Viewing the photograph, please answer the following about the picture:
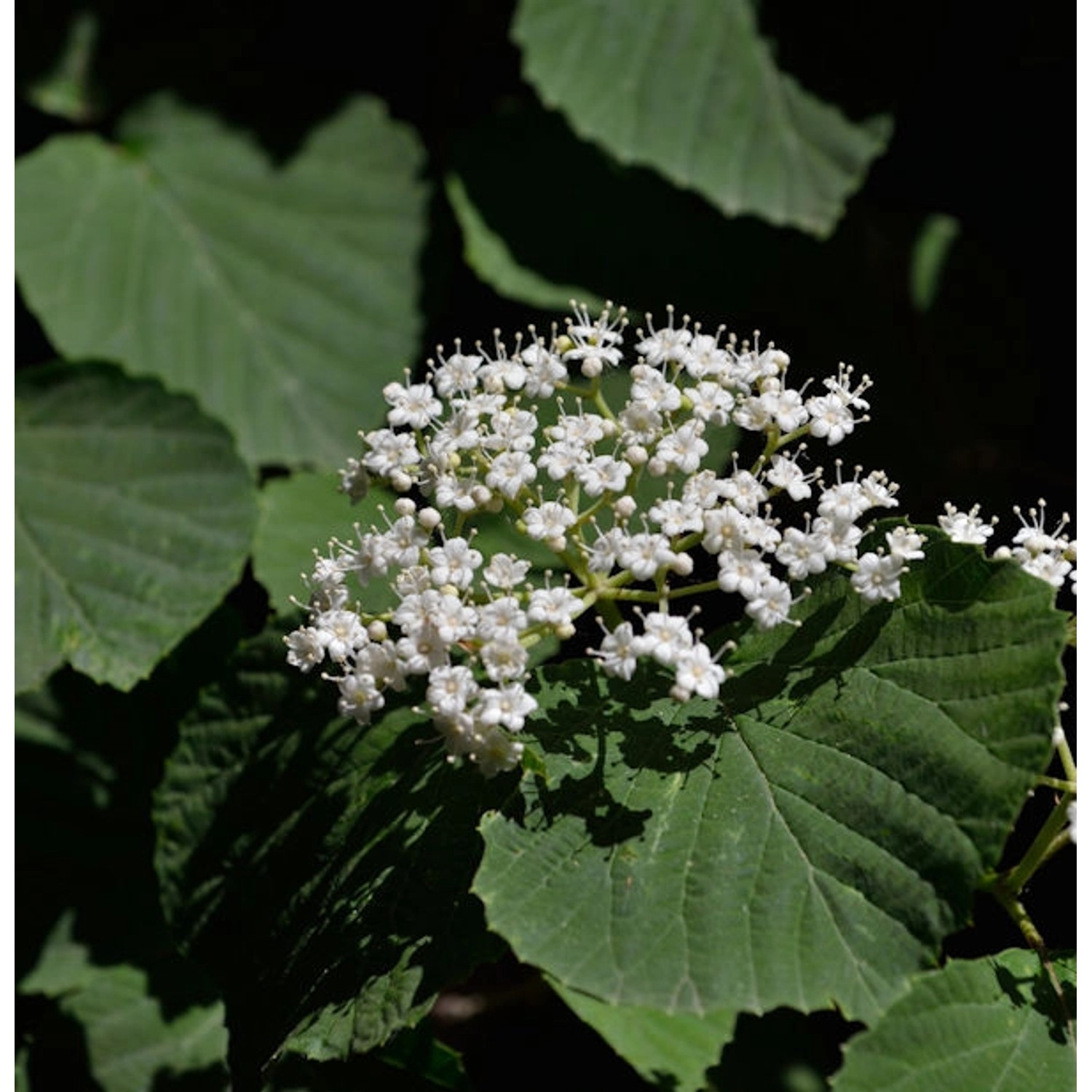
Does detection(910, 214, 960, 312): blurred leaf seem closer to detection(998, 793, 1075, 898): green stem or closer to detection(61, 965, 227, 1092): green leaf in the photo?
detection(998, 793, 1075, 898): green stem

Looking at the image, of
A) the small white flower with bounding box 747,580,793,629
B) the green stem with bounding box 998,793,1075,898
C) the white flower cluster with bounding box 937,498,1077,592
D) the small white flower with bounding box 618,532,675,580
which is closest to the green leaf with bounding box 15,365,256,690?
the small white flower with bounding box 618,532,675,580

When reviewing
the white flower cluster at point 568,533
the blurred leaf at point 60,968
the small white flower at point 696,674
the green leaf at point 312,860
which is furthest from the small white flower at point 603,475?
the blurred leaf at point 60,968

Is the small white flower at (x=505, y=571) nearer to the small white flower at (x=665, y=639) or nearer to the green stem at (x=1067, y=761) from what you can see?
the small white flower at (x=665, y=639)

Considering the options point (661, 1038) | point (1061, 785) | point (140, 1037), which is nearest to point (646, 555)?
point (1061, 785)

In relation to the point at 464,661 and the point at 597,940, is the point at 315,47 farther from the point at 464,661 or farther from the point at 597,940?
the point at 597,940

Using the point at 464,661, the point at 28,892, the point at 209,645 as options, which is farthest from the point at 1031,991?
the point at 28,892

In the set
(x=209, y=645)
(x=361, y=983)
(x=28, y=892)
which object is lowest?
(x=28, y=892)

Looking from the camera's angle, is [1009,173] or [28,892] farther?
[1009,173]
